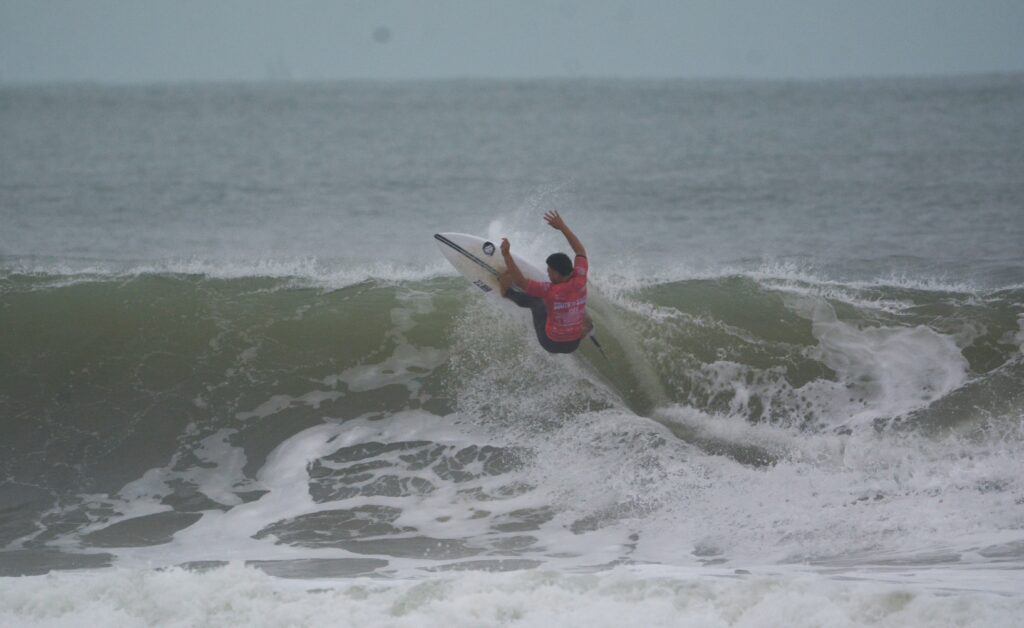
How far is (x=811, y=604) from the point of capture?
5855 millimetres

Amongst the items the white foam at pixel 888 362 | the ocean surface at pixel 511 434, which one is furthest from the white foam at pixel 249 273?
the white foam at pixel 888 362

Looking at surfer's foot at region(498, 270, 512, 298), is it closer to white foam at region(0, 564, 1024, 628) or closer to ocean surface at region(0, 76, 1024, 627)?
ocean surface at region(0, 76, 1024, 627)

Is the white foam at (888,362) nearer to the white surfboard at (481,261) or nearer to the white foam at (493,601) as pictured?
the white surfboard at (481,261)

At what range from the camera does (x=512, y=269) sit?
9.80 metres

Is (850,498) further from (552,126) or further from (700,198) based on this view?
(552,126)

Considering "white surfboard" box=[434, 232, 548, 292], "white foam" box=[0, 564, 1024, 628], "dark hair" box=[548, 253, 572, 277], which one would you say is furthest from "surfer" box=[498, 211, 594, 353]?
"white foam" box=[0, 564, 1024, 628]

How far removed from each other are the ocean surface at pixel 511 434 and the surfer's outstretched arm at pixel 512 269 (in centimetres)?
60

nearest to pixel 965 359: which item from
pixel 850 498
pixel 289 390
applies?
pixel 850 498

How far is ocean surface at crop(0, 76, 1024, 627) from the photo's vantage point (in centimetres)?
629

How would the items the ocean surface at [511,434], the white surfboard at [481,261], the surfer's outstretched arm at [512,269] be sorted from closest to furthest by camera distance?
the ocean surface at [511,434]
the surfer's outstretched arm at [512,269]
the white surfboard at [481,261]

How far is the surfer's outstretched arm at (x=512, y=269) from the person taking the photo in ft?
31.2

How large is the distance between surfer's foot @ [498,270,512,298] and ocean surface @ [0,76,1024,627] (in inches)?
18.2

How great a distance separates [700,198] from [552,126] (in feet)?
64.5

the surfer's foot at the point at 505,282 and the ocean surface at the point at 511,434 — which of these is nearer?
the ocean surface at the point at 511,434
